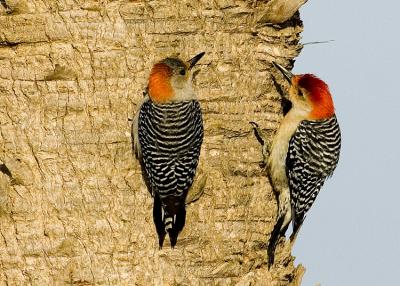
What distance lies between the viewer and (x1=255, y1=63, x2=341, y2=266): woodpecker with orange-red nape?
521 cm

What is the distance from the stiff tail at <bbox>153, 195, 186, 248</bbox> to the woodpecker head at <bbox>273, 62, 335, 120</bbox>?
131 cm

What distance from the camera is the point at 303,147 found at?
5637mm

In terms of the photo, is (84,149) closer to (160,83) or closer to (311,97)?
(160,83)

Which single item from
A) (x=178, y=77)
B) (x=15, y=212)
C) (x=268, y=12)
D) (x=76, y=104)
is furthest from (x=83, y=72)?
(x=268, y=12)

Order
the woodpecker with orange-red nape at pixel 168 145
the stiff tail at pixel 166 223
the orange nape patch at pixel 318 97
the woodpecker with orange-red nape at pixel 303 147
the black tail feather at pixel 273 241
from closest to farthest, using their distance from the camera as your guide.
Answer: the stiff tail at pixel 166 223
the woodpecker with orange-red nape at pixel 168 145
the black tail feather at pixel 273 241
the woodpecker with orange-red nape at pixel 303 147
the orange nape patch at pixel 318 97

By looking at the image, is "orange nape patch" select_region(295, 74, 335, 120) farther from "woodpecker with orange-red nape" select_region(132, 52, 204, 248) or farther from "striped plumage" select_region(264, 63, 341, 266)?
"woodpecker with orange-red nape" select_region(132, 52, 204, 248)

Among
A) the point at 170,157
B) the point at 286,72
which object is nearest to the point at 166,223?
the point at 170,157

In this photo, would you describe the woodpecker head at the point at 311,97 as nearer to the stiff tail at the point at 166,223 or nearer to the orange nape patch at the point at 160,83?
the orange nape patch at the point at 160,83

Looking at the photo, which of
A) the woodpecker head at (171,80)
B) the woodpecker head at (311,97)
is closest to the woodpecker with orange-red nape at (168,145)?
the woodpecker head at (171,80)

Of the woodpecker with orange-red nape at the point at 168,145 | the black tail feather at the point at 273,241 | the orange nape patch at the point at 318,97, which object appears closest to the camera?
the woodpecker with orange-red nape at the point at 168,145

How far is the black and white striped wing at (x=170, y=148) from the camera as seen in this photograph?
463 cm

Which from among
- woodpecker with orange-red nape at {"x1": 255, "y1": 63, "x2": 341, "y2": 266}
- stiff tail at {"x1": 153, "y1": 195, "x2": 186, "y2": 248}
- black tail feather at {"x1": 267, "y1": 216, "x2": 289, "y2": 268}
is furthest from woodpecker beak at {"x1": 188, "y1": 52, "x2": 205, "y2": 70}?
black tail feather at {"x1": 267, "y1": 216, "x2": 289, "y2": 268}

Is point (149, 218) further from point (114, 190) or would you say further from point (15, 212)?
point (15, 212)

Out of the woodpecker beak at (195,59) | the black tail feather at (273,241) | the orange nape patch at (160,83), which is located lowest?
the black tail feather at (273,241)
